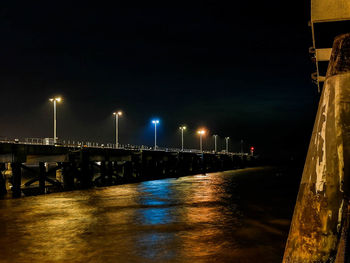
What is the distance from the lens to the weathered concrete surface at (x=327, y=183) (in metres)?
5.93

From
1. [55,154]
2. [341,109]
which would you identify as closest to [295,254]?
[341,109]

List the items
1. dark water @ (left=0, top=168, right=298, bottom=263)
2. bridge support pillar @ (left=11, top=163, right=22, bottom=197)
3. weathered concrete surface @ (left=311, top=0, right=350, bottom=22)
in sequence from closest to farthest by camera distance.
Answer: weathered concrete surface @ (left=311, top=0, right=350, bottom=22) → dark water @ (left=0, top=168, right=298, bottom=263) → bridge support pillar @ (left=11, top=163, right=22, bottom=197)

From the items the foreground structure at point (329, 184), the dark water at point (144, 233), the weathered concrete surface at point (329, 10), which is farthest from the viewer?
the dark water at point (144, 233)

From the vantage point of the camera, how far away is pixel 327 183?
605 cm

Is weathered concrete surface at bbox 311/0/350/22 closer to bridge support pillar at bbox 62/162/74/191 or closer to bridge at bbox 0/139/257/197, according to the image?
bridge at bbox 0/139/257/197

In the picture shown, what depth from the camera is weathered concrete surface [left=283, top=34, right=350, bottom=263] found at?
5930 mm

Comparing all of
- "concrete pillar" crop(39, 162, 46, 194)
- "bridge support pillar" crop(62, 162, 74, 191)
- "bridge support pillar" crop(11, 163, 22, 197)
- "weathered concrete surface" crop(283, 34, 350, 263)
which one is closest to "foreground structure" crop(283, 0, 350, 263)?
"weathered concrete surface" crop(283, 34, 350, 263)

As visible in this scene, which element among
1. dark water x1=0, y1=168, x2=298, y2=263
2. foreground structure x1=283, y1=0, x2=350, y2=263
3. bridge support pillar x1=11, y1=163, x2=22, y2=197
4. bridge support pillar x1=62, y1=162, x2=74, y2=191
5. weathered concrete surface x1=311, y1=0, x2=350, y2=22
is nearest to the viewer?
foreground structure x1=283, y1=0, x2=350, y2=263

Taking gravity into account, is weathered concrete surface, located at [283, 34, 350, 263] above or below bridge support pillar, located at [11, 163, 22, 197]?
above

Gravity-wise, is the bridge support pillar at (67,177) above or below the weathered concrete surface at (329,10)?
below

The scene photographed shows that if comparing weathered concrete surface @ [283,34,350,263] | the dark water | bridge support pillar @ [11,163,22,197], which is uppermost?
weathered concrete surface @ [283,34,350,263]

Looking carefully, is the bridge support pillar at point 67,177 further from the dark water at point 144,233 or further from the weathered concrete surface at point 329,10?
the weathered concrete surface at point 329,10

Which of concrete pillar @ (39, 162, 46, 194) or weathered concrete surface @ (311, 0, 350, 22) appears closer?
weathered concrete surface @ (311, 0, 350, 22)

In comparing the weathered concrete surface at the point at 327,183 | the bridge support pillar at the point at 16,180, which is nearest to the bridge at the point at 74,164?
the bridge support pillar at the point at 16,180
